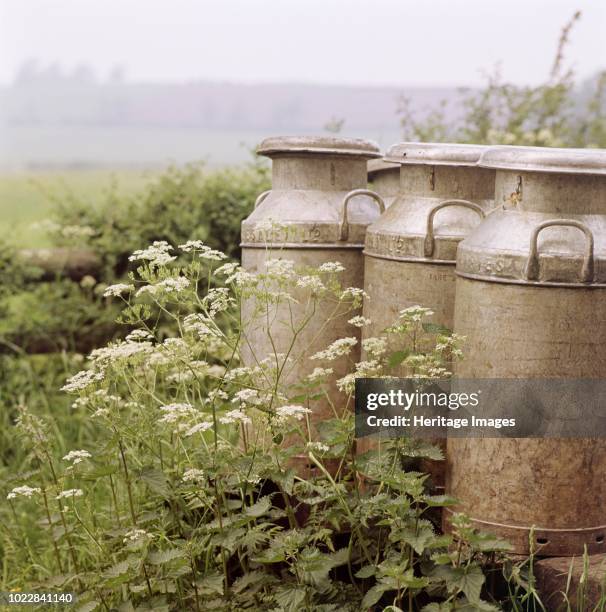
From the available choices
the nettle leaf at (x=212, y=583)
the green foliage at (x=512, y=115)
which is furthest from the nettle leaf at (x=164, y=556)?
the green foliage at (x=512, y=115)

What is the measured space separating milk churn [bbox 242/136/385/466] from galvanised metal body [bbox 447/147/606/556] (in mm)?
685

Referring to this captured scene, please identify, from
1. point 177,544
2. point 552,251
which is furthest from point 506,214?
point 177,544

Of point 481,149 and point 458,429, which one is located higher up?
point 481,149

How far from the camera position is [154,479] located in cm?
254

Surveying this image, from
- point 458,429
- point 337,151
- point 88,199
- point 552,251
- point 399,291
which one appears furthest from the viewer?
point 88,199

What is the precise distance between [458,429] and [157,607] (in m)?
1.10

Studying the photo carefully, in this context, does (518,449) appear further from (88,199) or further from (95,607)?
(88,199)

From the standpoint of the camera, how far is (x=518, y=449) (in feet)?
9.22

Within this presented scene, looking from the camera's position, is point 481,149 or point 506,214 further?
point 481,149

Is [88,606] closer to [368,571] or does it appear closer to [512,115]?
[368,571]

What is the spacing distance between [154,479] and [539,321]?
4.05ft

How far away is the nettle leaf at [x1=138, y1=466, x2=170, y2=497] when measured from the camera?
2.53m

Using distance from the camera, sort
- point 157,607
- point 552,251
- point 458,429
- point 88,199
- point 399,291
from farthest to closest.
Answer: point 88,199, point 399,291, point 458,429, point 552,251, point 157,607

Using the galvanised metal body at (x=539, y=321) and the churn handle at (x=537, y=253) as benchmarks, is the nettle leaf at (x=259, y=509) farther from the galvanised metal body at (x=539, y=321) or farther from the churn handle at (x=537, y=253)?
the churn handle at (x=537, y=253)
